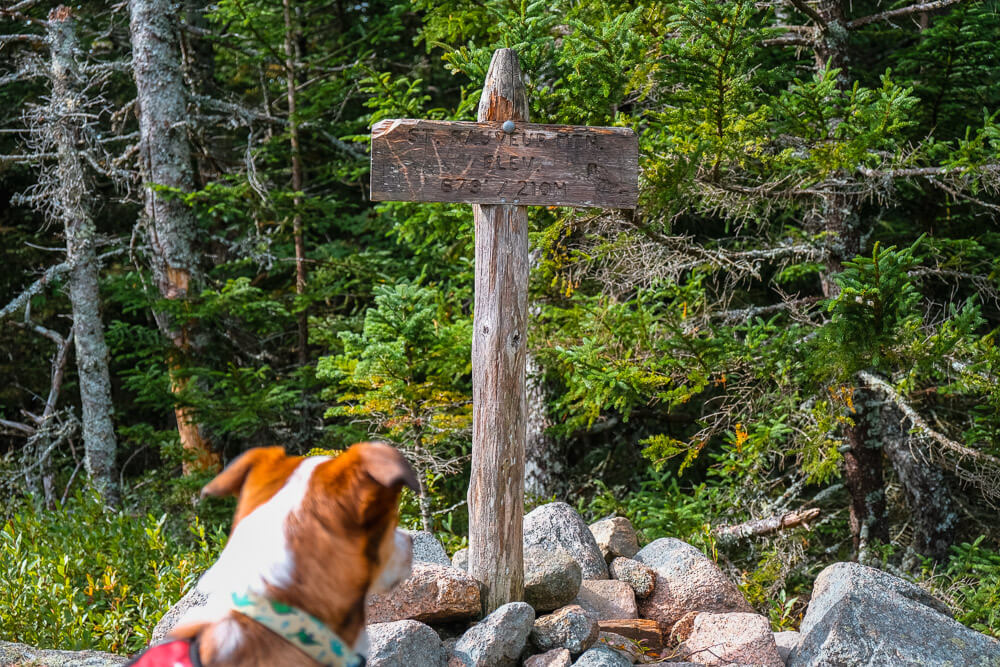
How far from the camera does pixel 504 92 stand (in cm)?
433

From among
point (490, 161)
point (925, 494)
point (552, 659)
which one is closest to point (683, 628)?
point (552, 659)

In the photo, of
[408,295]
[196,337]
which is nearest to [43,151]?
[196,337]

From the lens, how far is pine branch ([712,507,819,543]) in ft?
21.2

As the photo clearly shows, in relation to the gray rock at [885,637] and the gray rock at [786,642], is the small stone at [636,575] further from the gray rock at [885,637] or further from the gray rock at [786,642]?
the gray rock at [885,637]

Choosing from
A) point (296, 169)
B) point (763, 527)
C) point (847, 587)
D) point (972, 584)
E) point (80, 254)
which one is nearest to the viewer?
point (847, 587)

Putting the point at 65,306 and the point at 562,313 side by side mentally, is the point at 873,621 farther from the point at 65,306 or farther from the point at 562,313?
the point at 65,306

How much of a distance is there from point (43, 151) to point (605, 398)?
651 centimetres

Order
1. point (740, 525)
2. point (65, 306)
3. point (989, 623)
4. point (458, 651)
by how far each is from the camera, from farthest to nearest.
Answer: point (65, 306), point (740, 525), point (989, 623), point (458, 651)

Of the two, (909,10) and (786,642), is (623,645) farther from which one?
(909,10)

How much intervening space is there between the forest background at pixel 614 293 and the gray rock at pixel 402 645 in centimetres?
190

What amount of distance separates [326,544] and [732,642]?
3235 millimetres

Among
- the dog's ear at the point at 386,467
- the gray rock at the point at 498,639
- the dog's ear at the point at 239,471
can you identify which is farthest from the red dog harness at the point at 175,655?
the gray rock at the point at 498,639

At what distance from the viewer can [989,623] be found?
17.1 ft

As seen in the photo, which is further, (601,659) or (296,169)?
(296,169)
